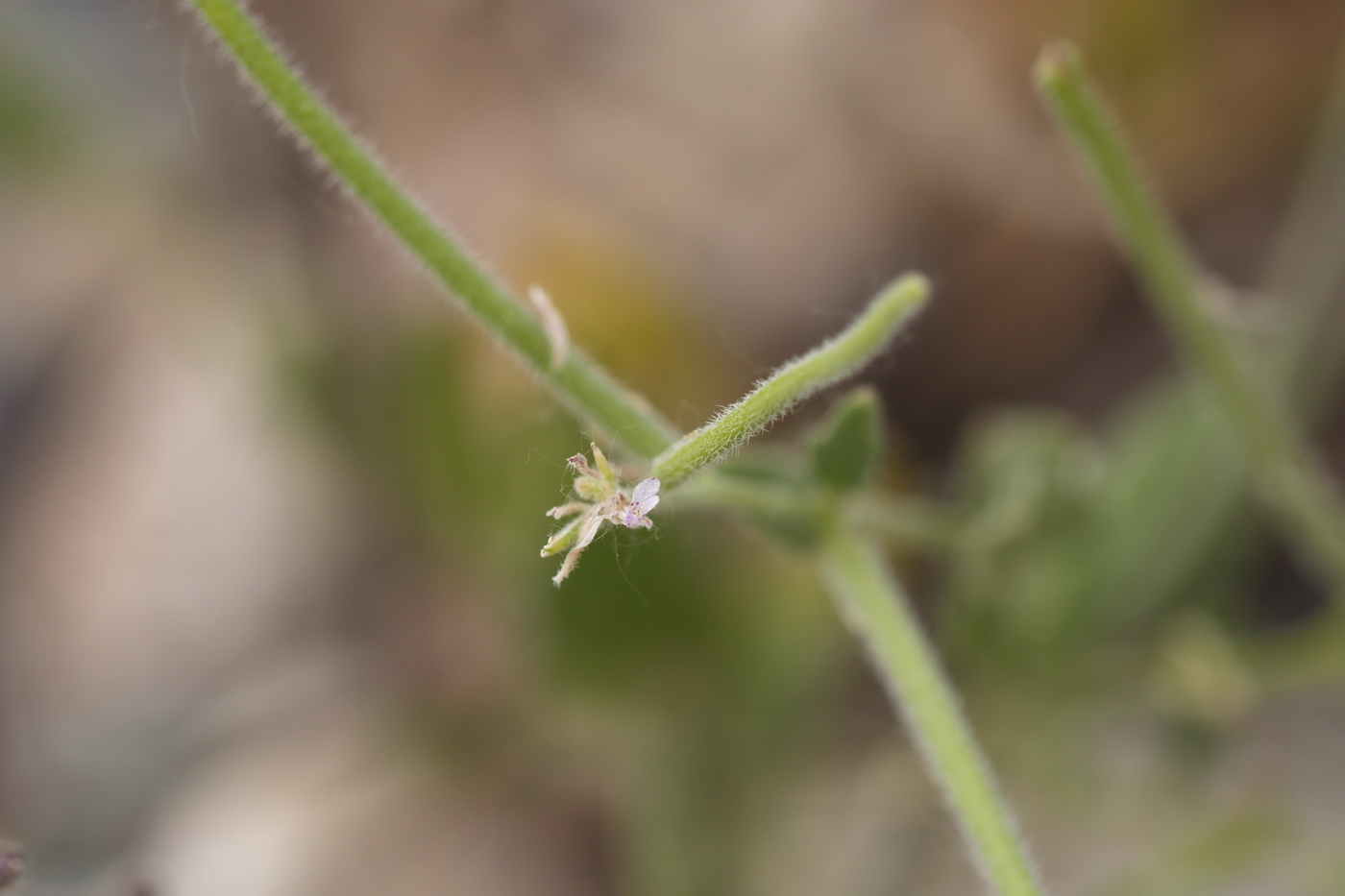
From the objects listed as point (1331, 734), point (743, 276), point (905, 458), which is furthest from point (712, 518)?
point (1331, 734)

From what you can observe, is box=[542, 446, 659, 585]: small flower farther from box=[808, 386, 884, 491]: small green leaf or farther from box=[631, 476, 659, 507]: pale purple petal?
box=[808, 386, 884, 491]: small green leaf

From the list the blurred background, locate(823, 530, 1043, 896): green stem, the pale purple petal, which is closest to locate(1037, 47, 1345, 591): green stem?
the blurred background

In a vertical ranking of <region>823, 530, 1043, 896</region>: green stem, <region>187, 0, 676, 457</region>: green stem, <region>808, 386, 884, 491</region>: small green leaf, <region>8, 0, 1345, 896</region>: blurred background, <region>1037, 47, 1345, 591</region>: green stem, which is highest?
<region>8, 0, 1345, 896</region>: blurred background

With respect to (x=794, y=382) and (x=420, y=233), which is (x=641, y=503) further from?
(x=420, y=233)

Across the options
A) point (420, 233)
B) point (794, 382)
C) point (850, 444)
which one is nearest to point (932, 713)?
point (850, 444)

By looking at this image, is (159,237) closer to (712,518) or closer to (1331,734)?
(712,518)
